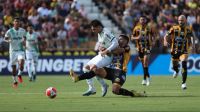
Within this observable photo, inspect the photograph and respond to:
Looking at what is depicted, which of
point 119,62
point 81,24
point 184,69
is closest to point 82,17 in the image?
point 81,24

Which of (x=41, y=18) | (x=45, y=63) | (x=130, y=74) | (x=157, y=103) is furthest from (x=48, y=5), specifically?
(x=157, y=103)

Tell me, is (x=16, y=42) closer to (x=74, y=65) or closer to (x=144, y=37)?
(x=144, y=37)

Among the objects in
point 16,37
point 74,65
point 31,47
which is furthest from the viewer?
point 74,65

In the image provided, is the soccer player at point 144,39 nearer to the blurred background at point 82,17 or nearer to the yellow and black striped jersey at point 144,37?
the yellow and black striped jersey at point 144,37

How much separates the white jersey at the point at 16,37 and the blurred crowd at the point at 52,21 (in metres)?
9.46

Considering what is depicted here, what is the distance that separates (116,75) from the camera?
20.3 m

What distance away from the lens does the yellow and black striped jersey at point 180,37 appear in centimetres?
2536

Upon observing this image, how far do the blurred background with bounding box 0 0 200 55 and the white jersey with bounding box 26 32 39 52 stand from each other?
202 inches

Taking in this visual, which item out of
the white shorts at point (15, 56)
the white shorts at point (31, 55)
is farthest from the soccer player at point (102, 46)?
the white shorts at point (31, 55)

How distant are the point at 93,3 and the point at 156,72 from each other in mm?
7511

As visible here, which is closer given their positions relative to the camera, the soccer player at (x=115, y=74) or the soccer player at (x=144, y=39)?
the soccer player at (x=115, y=74)

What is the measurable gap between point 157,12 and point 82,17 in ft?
14.8

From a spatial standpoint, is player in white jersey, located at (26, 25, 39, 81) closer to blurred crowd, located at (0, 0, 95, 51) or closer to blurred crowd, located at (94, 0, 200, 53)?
blurred crowd, located at (0, 0, 95, 51)

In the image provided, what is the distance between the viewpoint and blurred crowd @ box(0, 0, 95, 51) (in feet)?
129
